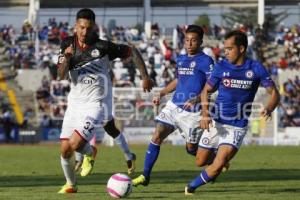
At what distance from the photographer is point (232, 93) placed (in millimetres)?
12344

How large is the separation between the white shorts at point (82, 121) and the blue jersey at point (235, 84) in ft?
5.99

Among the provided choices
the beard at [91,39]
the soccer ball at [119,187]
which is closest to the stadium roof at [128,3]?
the beard at [91,39]

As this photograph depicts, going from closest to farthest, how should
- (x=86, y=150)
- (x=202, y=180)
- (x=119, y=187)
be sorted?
(x=119, y=187), (x=202, y=180), (x=86, y=150)

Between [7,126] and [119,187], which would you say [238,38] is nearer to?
[119,187]

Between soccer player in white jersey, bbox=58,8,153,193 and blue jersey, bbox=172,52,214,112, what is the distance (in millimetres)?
1704

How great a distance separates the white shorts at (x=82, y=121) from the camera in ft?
42.0

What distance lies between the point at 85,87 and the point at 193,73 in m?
2.43

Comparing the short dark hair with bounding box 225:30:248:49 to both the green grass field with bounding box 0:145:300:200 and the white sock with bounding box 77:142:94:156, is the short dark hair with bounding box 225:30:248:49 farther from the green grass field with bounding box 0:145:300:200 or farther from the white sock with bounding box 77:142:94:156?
the white sock with bounding box 77:142:94:156

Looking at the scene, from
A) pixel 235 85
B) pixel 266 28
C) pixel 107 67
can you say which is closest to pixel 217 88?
pixel 235 85

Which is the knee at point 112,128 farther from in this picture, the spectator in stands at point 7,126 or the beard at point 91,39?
the spectator in stands at point 7,126

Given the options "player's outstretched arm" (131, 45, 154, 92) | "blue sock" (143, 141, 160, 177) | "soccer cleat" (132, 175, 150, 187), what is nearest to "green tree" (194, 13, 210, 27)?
"blue sock" (143, 141, 160, 177)

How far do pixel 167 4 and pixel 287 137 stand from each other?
1755 cm

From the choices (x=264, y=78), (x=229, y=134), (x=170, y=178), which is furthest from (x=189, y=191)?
(x=170, y=178)

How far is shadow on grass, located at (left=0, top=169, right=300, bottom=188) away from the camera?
15.7 metres
